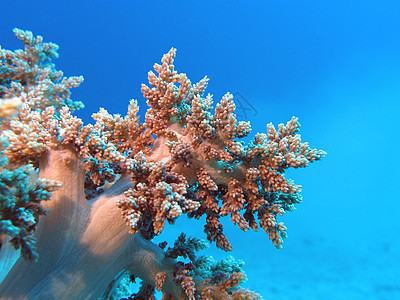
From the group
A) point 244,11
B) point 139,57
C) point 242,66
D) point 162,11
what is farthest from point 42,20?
point 244,11

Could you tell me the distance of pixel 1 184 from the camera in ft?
6.84

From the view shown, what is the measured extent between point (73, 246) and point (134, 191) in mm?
887

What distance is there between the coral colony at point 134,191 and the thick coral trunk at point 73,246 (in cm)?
1

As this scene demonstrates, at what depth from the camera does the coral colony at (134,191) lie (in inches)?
99.5

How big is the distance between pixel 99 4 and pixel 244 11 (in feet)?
114

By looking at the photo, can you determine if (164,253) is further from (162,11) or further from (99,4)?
(162,11)

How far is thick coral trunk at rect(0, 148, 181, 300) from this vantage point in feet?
8.16

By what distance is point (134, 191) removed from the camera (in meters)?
3.03

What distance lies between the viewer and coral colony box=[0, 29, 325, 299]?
2.53 meters

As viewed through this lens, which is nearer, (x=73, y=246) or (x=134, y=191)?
(x=73, y=246)

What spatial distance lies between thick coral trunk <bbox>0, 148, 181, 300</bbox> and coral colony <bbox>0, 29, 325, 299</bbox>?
0.01 metres

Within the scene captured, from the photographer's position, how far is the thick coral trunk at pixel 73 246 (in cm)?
249

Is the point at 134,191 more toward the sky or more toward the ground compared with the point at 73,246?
more toward the sky

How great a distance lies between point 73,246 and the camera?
2748 mm
